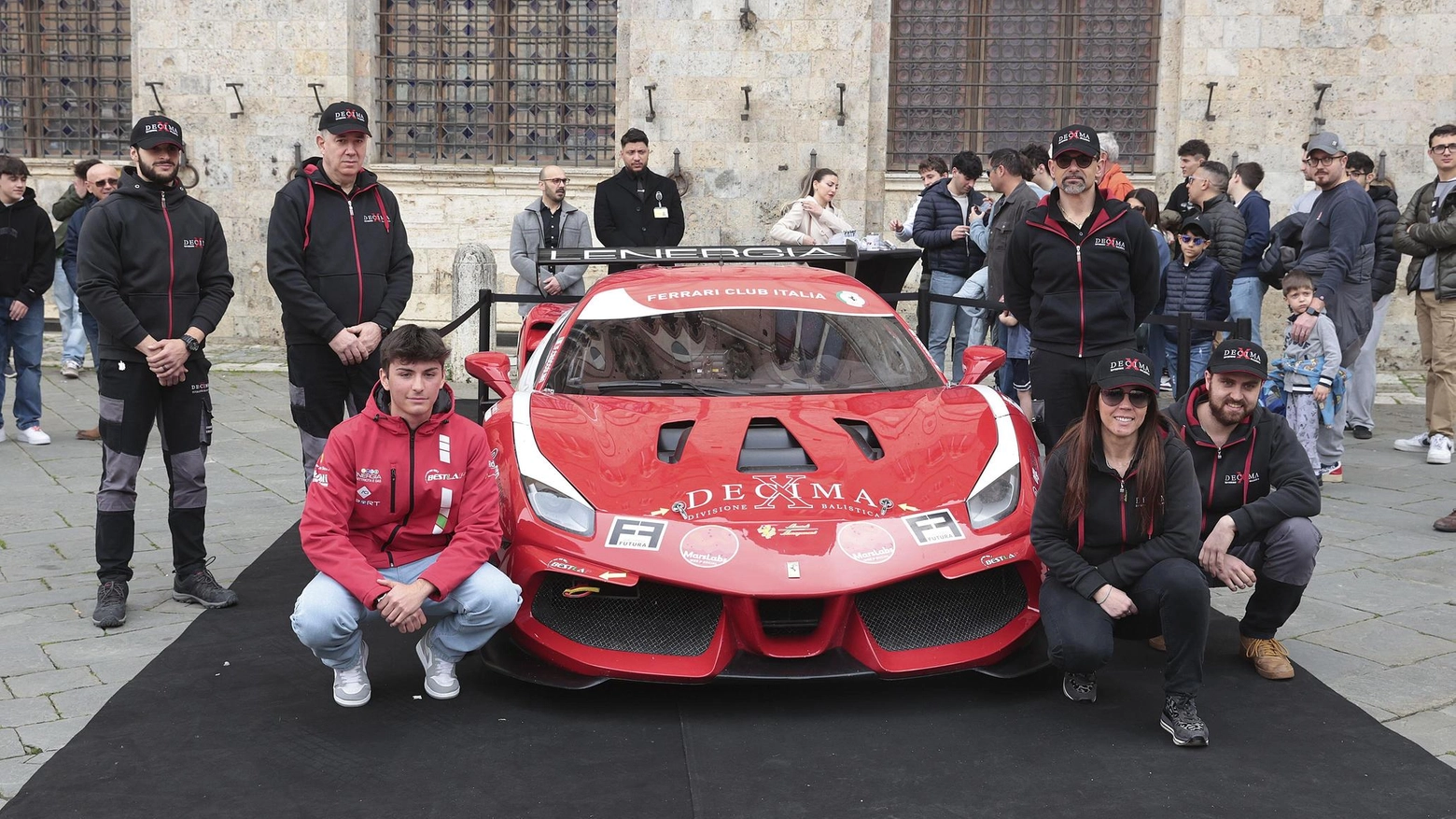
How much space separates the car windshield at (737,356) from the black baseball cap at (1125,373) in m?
1.21

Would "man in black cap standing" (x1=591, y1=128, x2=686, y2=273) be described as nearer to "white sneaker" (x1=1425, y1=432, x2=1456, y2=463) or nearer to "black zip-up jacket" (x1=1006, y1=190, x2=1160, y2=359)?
"black zip-up jacket" (x1=1006, y1=190, x2=1160, y2=359)

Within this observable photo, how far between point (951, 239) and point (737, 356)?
4.74 metres

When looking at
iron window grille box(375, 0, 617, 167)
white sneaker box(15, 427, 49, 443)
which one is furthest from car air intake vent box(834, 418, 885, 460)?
iron window grille box(375, 0, 617, 167)

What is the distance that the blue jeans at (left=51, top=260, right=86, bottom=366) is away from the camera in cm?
1193

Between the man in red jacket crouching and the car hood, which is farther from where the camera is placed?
the car hood

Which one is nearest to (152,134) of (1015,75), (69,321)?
(69,321)

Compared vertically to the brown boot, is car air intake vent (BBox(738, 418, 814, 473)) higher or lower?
higher

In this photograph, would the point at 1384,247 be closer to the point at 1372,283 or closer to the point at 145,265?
the point at 1372,283

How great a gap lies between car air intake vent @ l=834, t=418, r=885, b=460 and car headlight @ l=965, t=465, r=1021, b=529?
1.20ft

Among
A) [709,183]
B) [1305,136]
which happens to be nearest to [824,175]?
[709,183]

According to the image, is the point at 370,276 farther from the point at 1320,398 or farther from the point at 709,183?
the point at 709,183

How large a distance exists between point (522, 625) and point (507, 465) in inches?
23.4

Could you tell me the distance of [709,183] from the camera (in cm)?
1409

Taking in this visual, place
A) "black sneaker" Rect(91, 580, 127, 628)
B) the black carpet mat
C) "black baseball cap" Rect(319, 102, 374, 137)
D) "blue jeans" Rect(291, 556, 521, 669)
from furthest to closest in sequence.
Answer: "black baseball cap" Rect(319, 102, 374, 137)
"black sneaker" Rect(91, 580, 127, 628)
"blue jeans" Rect(291, 556, 521, 669)
the black carpet mat
